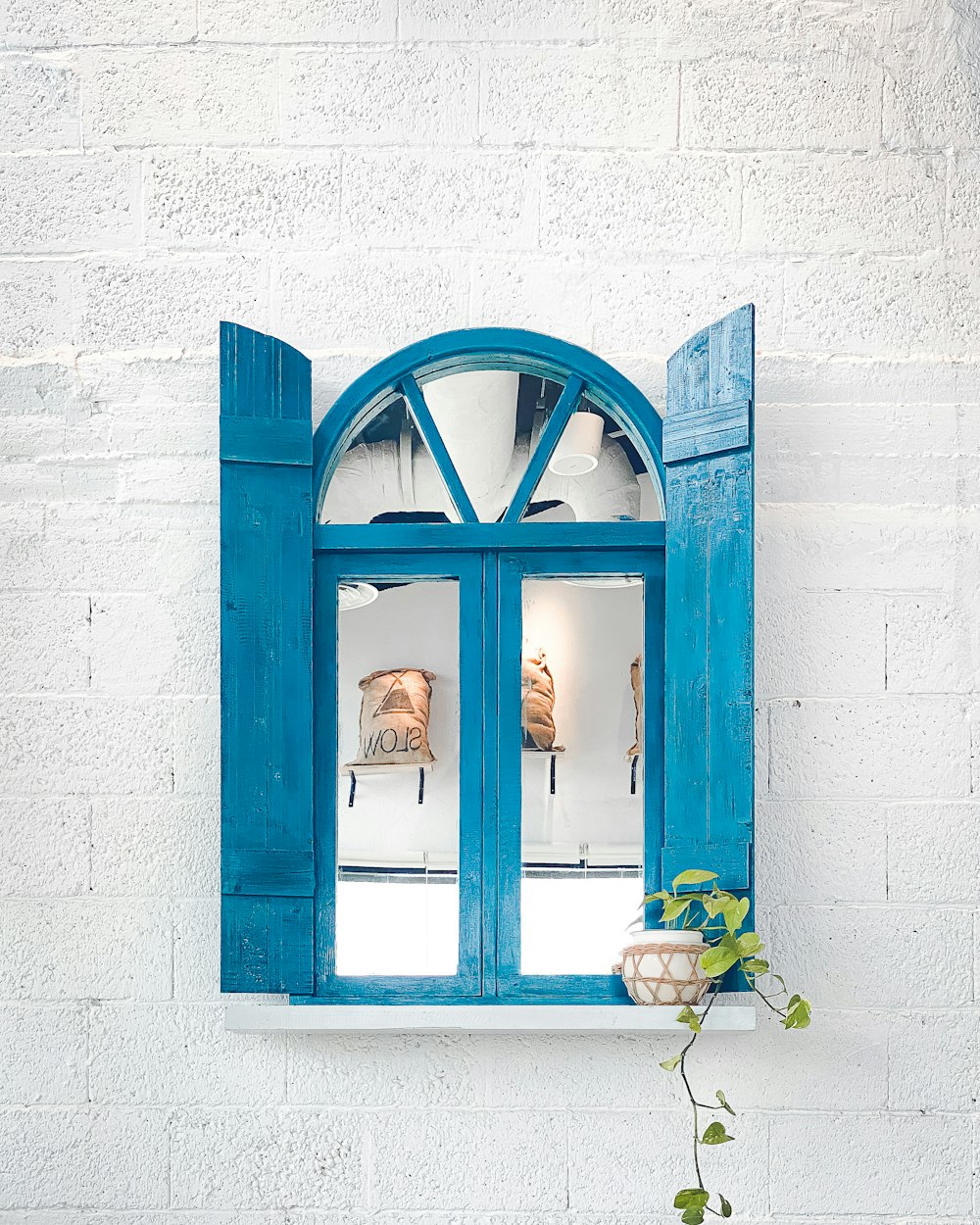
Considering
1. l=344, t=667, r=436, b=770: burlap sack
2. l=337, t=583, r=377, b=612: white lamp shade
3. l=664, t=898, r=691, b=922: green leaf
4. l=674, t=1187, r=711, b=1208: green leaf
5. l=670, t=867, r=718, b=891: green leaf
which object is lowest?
l=674, t=1187, r=711, b=1208: green leaf

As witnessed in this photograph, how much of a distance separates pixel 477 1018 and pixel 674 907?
1.10 feet

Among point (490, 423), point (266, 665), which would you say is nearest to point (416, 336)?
point (490, 423)

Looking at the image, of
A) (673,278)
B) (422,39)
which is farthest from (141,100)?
(673,278)

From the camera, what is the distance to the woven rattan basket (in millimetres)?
1841

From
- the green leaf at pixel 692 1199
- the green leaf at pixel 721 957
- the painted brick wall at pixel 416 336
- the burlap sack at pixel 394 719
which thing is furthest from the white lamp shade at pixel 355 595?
the green leaf at pixel 692 1199

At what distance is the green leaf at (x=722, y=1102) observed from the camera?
5.97 feet

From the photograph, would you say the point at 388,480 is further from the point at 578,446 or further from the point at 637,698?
the point at 637,698

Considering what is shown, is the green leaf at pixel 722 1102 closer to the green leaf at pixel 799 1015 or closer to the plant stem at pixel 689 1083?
the plant stem at pixel 689 1083

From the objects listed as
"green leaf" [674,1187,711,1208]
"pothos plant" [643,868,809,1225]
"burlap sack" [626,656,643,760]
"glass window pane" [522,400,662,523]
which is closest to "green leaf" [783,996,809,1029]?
"pothos plant" [643,868,809,1225]

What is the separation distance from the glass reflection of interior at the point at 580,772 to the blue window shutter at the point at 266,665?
34 cm

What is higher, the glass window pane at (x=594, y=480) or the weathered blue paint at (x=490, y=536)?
the glass window pane at (x=594, y=480)

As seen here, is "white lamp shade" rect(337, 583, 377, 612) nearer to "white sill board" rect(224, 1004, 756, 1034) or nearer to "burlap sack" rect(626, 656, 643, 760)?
"burlap sack" rect(626, 656, 643, 760)

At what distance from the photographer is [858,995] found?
6.48 feet

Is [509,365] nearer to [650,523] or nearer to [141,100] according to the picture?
[650,523]
